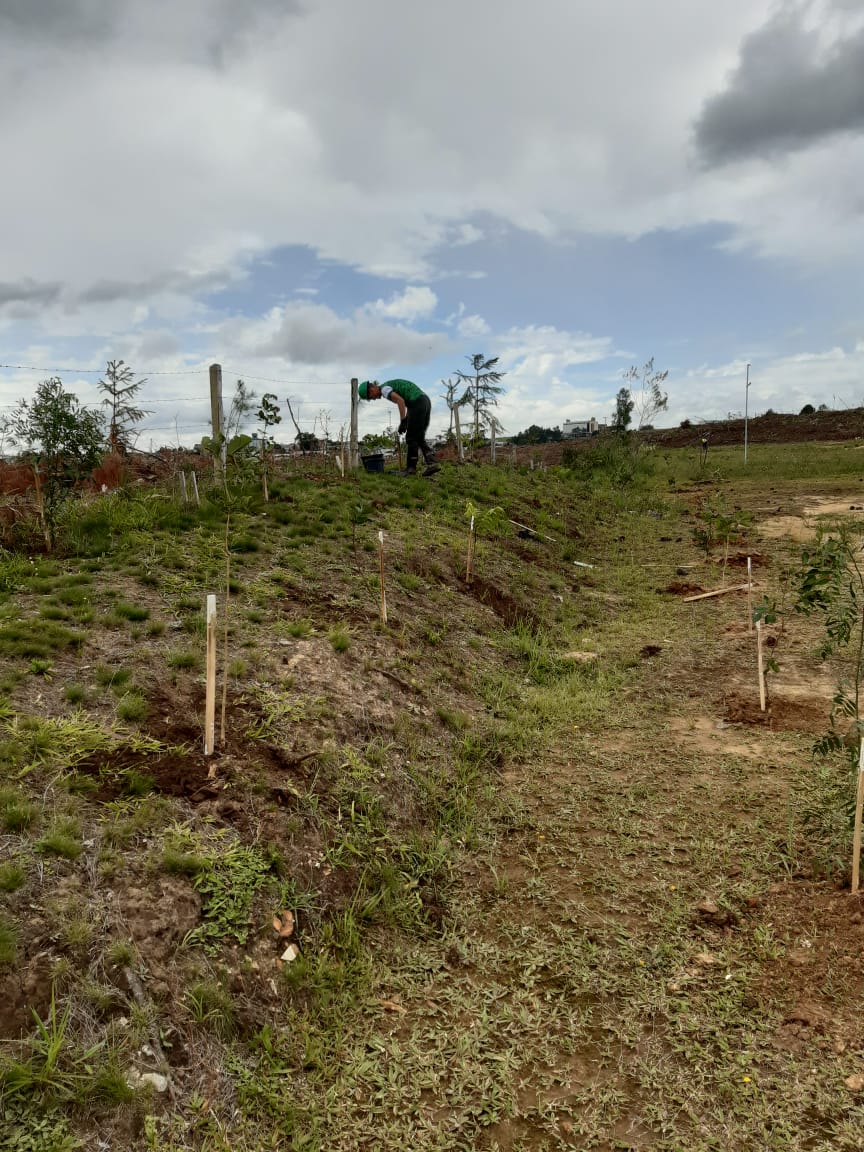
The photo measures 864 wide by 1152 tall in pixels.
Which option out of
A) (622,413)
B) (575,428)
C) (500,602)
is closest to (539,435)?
(575,428)

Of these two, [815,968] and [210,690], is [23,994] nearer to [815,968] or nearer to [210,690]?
[210,690]

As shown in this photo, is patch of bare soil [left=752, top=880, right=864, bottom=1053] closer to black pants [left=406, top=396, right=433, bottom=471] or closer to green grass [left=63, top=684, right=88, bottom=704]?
green grass [left=63, top=684, right=88, bottom=704]

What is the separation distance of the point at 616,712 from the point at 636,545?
7.25 metres

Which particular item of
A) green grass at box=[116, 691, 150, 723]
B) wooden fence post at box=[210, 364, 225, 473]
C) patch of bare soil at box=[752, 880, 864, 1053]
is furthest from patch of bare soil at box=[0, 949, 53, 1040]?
wooden fence post at box=[210, 364, 225, 473]

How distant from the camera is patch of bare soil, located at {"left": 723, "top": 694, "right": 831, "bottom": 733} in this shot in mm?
4883

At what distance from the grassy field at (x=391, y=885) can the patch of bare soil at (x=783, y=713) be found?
1.1 inches

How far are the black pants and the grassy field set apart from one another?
600cm

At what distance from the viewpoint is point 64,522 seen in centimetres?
604

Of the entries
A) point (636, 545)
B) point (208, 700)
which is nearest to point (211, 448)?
point (208, 700)

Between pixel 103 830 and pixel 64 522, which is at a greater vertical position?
pixel 64 522

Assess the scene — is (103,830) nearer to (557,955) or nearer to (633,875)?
(557,955)

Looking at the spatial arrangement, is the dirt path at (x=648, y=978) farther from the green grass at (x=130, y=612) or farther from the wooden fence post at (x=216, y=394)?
the wooden fence post at (x=216, y=394)

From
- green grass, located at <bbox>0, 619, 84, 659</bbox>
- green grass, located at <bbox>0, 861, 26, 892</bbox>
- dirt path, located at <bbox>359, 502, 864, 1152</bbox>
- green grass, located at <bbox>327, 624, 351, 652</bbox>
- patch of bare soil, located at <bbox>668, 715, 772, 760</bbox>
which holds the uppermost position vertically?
green grass, located at <bbox>0, 619, 84, 659</bbox>

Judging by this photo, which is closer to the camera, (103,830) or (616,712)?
(103,830)
